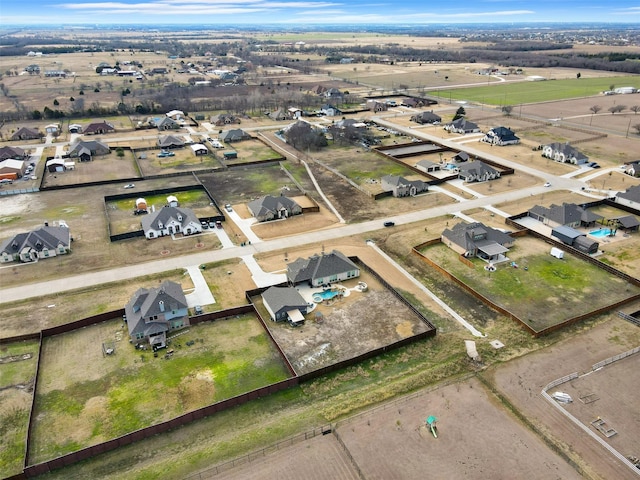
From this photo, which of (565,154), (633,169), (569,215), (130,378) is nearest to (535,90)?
(565,154)

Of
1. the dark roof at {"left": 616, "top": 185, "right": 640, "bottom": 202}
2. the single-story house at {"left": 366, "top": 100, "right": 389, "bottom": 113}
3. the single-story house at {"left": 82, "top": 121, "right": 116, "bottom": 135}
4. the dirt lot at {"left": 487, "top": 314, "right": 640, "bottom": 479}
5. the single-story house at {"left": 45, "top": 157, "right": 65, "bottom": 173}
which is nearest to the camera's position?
the dirt lot at {"left": 487, "top": 314, "right": 640, "bottom": 479}

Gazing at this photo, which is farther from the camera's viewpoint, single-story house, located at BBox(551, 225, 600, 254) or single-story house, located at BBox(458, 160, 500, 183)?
single-story house, located at BBox(458, 160, 500, 183)

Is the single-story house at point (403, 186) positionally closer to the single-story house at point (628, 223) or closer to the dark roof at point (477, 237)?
the dark roof at point (477, 237)

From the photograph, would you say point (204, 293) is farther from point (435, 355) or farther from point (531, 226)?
point (531, 226)

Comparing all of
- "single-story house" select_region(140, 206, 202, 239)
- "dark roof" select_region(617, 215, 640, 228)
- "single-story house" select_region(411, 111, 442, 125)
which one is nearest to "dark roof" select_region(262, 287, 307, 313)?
"single-story house" select_region(140, 206, 202, 239)

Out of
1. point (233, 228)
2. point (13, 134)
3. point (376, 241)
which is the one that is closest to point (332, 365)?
point (376, 241)

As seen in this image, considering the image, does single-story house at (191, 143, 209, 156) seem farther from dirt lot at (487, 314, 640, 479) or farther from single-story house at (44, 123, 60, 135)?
dirt lot at (487, 314, 640, 479)
